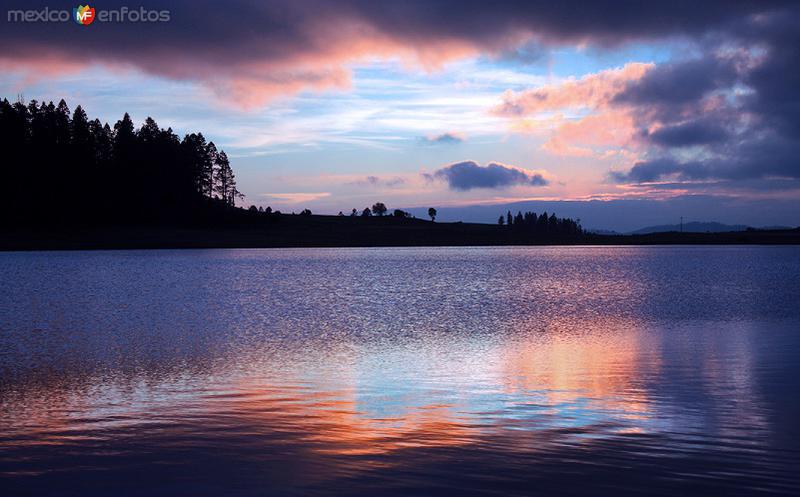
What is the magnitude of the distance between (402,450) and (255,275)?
180 feet

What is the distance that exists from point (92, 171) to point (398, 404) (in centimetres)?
14602

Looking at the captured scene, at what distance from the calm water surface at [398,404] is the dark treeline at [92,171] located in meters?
115

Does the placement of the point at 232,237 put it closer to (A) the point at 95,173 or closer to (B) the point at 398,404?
(A) the point at 95,173

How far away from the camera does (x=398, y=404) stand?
514 inches

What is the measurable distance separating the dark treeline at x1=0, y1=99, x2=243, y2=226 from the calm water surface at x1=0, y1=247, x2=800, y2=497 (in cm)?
11480

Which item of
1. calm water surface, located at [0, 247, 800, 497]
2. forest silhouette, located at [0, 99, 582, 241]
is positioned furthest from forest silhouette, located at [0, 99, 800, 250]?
calm water surface, located at [0, 247, 800, 497]

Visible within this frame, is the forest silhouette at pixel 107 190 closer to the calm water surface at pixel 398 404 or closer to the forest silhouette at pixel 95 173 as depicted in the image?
the forest silhouette at pixel 95 173

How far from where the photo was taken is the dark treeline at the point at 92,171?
132125mm

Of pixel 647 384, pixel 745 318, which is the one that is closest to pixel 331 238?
pixel 745 318

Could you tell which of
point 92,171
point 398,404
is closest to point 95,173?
point 92,171

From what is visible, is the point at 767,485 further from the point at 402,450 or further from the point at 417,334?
the point at 417,334

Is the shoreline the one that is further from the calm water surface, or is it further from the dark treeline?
the calm water surface

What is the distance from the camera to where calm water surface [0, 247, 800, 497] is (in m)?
8.73

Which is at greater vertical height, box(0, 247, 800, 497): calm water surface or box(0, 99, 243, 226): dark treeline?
box(0, 99, 243, 226): dark treeline
